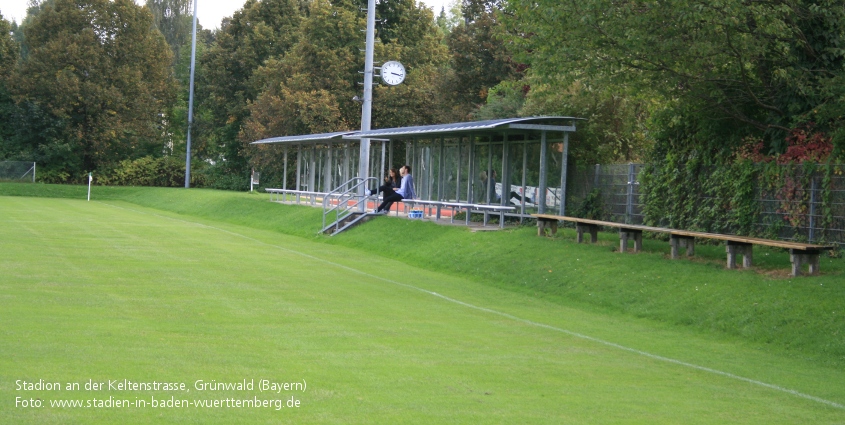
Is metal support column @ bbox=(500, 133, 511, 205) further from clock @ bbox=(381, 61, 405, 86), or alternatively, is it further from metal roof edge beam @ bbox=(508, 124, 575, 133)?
clock @ bbox=(381, 61, 405, 86)

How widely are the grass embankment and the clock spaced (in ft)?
26.4

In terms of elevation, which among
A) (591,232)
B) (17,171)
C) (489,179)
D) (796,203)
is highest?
(489,179)

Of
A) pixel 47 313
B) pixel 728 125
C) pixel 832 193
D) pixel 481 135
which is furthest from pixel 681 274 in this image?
pixel 481 135

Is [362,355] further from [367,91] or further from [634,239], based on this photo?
[367,91]

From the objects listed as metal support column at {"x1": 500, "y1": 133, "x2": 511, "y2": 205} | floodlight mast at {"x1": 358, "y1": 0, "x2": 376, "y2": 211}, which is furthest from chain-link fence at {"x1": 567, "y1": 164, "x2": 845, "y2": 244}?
floodlight mast at {"x1": 358, "y1": 0, "x2": 376, "y2": 211}

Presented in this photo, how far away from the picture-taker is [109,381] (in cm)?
800

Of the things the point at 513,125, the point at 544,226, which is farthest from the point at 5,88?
the point at 544,226

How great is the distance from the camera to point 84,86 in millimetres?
63719

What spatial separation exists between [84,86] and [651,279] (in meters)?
55.3

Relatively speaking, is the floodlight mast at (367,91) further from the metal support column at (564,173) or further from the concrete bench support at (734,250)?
the concrete bench support at (734,250)

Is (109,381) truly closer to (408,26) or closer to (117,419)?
(117,419)

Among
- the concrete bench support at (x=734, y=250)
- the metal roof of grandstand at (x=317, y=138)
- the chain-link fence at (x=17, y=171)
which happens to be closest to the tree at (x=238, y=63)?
the chain-link fence at (x=17, y=171)

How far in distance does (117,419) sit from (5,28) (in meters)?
68.9

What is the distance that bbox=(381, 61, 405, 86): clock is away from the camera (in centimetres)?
3444
